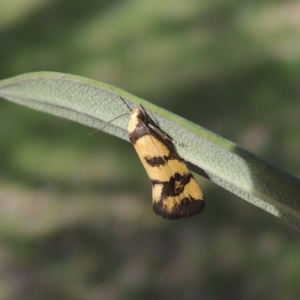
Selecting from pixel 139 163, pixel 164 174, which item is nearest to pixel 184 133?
pixel 164 174

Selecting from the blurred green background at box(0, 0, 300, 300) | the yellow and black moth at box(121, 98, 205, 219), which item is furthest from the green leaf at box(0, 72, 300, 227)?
the blurred green background at box(0, 0, 300, 300)

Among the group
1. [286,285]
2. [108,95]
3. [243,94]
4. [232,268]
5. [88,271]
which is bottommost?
[286,285]

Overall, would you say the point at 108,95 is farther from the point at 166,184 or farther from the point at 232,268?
the point at 232,268

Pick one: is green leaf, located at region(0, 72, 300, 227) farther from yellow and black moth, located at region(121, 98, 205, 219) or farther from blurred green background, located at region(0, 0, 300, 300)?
blurred green background, located at region(0, 0, 300, 300)

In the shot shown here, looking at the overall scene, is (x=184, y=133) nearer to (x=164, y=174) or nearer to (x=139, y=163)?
(x=164, y=174)

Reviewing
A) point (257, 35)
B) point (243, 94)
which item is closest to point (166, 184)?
point (243, 94)

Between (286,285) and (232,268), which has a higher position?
(232,268)
